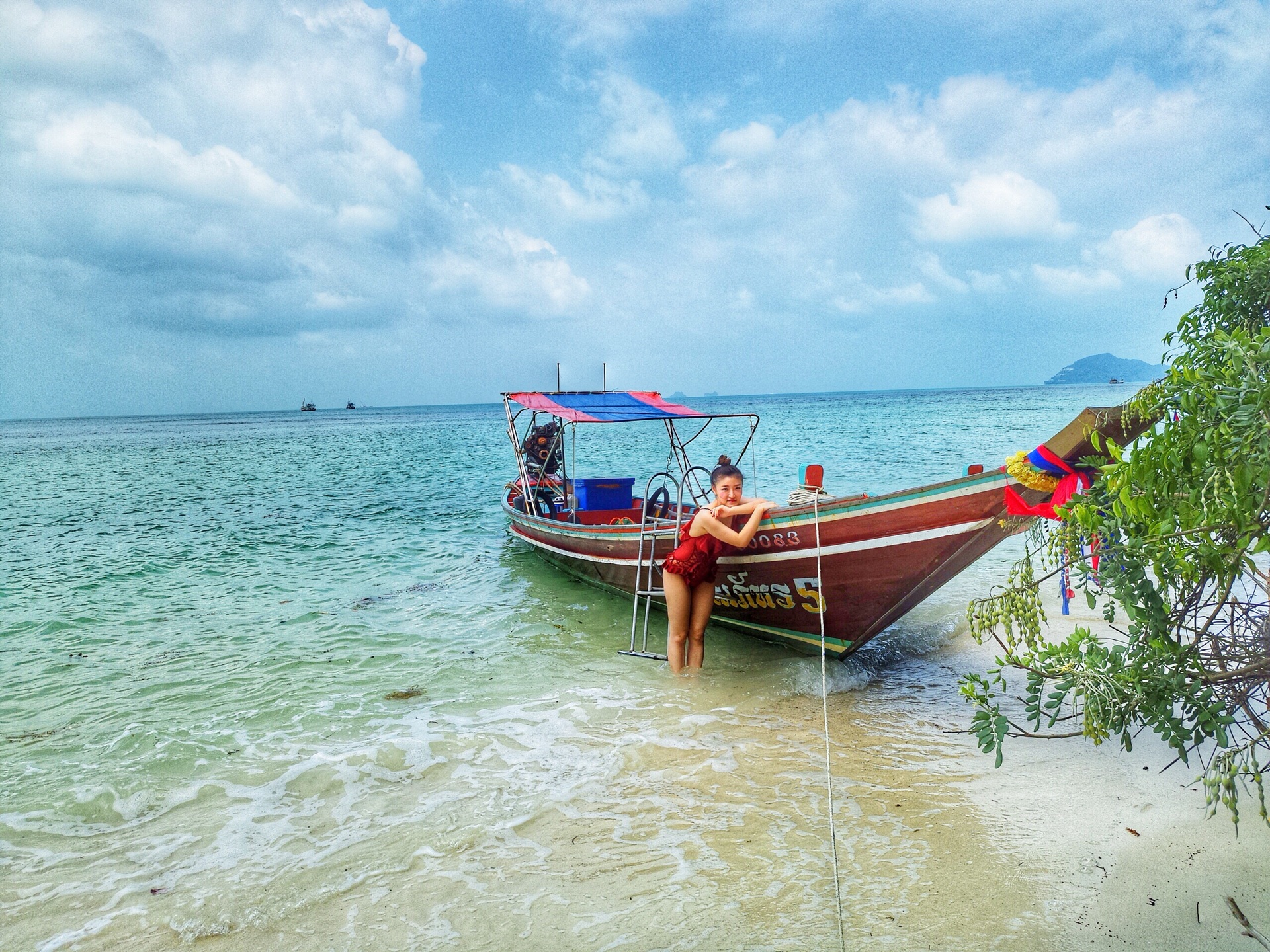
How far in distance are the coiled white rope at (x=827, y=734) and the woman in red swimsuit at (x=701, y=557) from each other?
445 millimetres

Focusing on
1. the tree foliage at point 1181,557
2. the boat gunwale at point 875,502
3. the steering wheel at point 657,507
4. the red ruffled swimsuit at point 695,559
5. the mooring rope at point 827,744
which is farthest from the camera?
the steering wheel at point 657,507

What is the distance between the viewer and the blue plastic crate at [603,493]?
33.2ft

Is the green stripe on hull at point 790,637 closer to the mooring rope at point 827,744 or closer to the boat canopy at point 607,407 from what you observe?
the mooring rope at point 827,744

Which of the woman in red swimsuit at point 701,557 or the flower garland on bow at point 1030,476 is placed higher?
the flower garland on bow at point 1030,476

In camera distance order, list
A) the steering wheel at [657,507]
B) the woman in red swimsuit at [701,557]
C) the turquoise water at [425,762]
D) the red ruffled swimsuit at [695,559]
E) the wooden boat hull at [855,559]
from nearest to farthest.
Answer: the turquoise water at [425,762] → the wooden boat hull at [855,559] → the woman in red swimsuit at [701,557] → the red ruffled swimsuit at [695,559] → the steering wheel at [657,507]

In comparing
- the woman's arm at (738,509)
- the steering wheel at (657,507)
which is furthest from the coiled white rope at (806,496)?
the steering wheel at (657,507)

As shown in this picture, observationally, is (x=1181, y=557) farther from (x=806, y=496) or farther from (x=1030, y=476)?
(x=806, y=496)

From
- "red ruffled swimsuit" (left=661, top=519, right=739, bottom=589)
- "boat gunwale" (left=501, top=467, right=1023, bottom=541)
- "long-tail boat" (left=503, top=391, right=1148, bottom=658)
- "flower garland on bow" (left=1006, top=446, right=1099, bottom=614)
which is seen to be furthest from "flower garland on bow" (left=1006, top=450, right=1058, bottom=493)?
"red ruffled swimsuit" (left=661, top=519, right=739, bottom=589)

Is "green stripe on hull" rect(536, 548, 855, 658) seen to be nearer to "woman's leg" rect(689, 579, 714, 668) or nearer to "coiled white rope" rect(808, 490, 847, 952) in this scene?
"coiled white rope" rect(808, 490, 847, 952)

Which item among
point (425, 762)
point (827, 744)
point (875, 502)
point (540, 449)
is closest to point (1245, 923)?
point (827, 744)

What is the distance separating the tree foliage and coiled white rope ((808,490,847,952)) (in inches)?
46.9

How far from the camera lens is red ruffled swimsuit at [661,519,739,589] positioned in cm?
614

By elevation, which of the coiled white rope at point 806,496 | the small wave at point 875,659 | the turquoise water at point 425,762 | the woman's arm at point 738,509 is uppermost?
the coiled white rope at point 806,496

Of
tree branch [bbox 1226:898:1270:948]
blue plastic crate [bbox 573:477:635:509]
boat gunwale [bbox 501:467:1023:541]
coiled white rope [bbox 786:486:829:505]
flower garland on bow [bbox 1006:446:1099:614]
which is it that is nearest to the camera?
tree branch [bbox 1226:898:1270:948]
